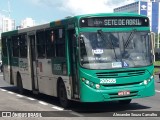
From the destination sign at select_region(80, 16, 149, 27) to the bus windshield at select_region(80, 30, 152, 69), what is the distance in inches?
9.6

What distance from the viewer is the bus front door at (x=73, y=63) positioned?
12098 millimetres

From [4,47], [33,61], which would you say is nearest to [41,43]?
[33,61]

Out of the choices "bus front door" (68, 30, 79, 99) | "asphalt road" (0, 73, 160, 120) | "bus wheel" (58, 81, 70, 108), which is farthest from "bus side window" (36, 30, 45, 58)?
"bus front door" (68, 30, 79, 99)

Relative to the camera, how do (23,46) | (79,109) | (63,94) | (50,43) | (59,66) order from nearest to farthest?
(79,109)
(63,94)
(59,66)
(50,43)
(23,46)

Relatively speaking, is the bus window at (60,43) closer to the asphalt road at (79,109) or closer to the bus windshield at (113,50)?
the bus windshield at (113,50)

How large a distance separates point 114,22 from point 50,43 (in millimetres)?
3015

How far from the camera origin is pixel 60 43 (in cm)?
1347

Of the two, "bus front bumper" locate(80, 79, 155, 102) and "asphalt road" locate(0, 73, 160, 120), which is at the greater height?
"bus front bumper" locate(80, 79, 155, 102)

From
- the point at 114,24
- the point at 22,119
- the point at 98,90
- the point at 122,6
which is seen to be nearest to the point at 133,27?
the point at 114,24

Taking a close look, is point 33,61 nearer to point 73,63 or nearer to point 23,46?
point 23,46

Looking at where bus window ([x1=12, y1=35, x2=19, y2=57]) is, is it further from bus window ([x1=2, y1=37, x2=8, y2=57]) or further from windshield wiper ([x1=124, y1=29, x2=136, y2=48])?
windshield wiper ([x1=124, y1=29, x2=136, y2=48])

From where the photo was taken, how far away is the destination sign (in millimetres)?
12055

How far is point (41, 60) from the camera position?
15625 mm

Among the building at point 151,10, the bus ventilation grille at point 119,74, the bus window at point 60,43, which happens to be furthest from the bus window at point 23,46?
the building at point 151,10
